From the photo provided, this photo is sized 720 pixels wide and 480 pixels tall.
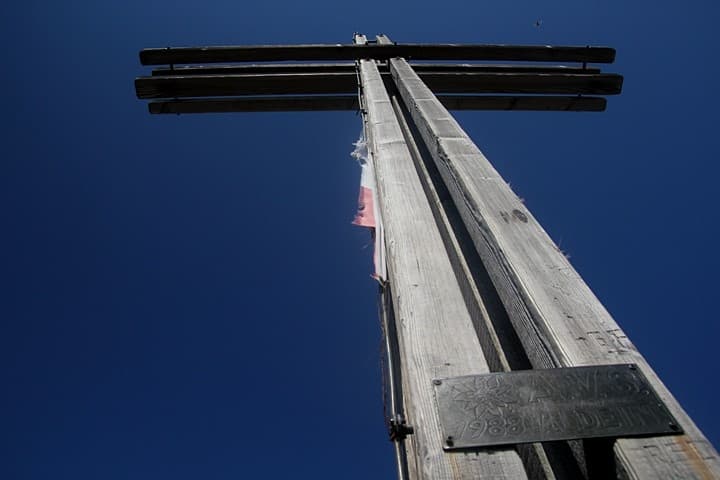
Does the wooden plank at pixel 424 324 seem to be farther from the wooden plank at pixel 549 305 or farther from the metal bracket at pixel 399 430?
the wooden plank at pixel 549 305

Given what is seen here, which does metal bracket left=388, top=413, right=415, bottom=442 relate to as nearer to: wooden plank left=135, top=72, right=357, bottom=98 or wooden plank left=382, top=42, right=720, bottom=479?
wooden plank left=382, top=42, right=720, bottom=479

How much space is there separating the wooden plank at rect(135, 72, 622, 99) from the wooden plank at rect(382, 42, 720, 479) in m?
2.99

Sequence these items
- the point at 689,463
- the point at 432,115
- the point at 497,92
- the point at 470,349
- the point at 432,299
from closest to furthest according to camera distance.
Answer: the point at 689,463, the point at 470,349, the point at 432,299, the point at 432,115, the point at 497,92

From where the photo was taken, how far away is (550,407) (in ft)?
3.41

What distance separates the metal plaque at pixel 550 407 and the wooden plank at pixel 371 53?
4.41m

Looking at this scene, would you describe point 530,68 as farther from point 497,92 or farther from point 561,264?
point 561,264

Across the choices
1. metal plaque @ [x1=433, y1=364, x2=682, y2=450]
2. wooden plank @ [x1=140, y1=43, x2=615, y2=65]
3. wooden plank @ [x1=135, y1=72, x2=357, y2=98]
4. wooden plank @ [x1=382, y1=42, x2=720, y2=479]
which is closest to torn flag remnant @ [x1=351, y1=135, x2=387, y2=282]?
wooden plank @ [x1=382, y1=42, x2=720, y2=479]

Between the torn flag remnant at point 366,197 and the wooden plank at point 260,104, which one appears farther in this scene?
the wooden plank at point 260,104

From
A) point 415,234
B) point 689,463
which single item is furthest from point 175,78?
point 689,463

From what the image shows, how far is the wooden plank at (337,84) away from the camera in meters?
4.52

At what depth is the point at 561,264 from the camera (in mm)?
1474

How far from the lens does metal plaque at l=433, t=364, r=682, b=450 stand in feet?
3.28

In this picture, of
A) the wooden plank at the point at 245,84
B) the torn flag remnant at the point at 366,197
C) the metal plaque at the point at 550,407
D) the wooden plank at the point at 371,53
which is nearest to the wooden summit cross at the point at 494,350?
the metal plaque at the point at 550,407

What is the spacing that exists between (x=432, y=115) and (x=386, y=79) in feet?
6.43
